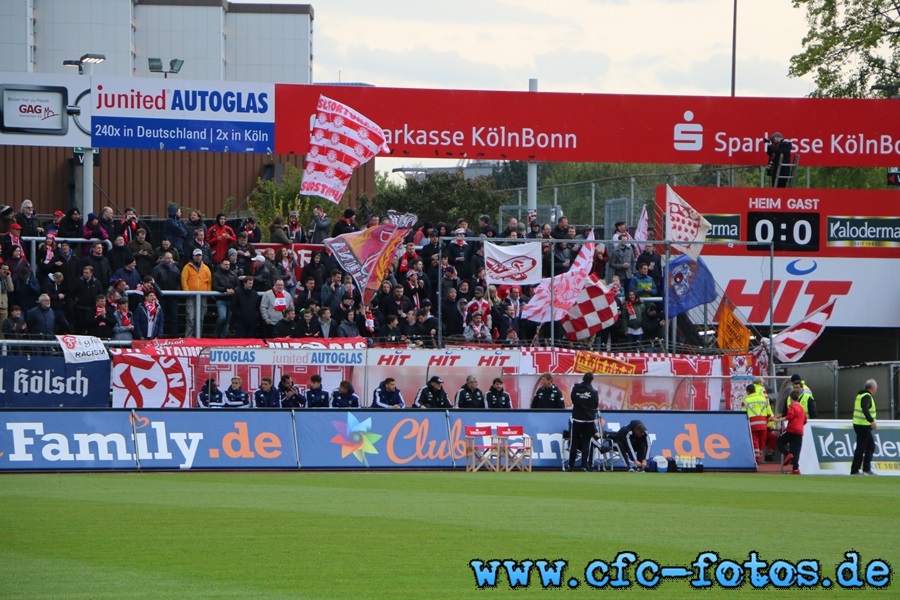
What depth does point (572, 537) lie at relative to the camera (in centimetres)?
1221

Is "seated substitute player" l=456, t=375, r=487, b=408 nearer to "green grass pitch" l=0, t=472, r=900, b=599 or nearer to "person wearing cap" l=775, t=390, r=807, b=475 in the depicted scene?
"green grass pitch" l=0, t=472, r=900, b=599

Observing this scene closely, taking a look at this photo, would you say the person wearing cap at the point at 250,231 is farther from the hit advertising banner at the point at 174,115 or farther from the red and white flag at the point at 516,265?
the red and white flag at the point at 516,265

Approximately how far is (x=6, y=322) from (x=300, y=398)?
5497 millimetres

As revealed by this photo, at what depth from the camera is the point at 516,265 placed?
2641 centimetres

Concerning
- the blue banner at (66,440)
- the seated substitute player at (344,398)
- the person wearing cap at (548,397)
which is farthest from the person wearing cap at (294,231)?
the blue banner at (66,440)

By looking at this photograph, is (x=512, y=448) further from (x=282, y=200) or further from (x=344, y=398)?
(x=282, y=200)

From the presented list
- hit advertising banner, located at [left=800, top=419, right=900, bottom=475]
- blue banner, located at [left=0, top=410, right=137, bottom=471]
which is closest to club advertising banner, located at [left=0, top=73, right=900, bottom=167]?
hit advertising banner, located at [left=800, top=419, right=900, bottom=475]

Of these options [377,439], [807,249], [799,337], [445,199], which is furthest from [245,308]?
[445,199]

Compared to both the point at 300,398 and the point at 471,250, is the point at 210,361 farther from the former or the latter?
the point at 471,250

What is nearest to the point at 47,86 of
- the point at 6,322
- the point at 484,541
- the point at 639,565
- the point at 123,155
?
the point at 6,322

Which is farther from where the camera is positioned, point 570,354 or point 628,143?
point 628,143

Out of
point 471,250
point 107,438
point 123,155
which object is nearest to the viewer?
point 107,438

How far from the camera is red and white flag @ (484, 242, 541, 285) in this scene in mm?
26312

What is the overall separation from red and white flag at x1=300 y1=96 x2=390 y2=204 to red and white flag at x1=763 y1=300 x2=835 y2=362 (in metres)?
10.9
